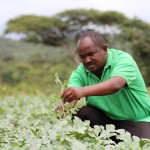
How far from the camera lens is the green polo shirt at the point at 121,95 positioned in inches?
148

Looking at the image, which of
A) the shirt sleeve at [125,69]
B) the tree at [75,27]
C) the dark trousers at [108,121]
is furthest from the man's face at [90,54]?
the tree at [75,27]

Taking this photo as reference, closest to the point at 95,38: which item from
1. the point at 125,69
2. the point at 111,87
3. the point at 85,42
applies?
the point at 85,42

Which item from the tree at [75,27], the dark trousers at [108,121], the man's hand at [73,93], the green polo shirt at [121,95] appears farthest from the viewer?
the tree at [75,27]

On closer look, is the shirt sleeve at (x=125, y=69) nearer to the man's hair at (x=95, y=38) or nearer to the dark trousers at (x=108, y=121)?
the man's hair at (x=95, y=38)

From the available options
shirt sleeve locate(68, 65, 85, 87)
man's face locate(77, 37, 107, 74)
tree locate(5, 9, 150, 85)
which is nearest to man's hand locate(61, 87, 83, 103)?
man's face locate(77, 37, 107, 74)

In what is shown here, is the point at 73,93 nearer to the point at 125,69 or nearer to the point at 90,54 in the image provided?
the point at 90,54

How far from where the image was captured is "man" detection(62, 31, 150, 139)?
351 centimetres

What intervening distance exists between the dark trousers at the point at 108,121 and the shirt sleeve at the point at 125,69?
465 millimetres

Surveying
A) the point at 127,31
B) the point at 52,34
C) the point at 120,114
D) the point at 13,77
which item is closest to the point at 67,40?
the point at 52,34

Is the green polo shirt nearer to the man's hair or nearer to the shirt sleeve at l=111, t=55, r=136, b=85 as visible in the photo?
the shirt sleeve at l=111, t=55, r=136, b=85

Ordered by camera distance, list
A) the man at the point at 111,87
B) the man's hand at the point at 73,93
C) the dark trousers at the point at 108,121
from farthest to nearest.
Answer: the dark trousers at the point at 108,121 < the man at the point at 111,87 < the man's hand at the point at 73,93

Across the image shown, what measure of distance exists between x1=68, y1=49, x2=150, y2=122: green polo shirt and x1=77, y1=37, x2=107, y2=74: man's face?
133 mm

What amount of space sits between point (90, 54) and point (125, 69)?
28 cm

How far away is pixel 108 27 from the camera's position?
32094mm
